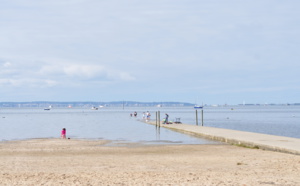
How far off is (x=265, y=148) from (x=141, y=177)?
1187 centimetres

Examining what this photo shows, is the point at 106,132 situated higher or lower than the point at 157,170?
lower

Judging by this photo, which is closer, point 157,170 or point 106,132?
point 157,170

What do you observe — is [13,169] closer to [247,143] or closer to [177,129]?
[247,143]

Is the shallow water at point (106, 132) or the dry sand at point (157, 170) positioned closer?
the dry sand at point (157, 170)

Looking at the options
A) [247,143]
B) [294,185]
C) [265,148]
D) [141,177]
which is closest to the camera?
[294,185]

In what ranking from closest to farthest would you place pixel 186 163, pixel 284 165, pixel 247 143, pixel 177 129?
pixel 284 165, pixel 186 163, pixel 247 143, pixel 177 129

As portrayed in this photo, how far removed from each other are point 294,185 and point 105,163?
905cm

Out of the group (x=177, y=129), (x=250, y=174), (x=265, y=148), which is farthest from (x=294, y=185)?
(x=177, y=129)

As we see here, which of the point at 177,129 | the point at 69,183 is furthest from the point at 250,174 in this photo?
the point at 177,129

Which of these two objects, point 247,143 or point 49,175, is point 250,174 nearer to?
point 49,175

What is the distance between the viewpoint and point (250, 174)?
1551 centimetres

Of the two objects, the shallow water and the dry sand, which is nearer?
the dry sand

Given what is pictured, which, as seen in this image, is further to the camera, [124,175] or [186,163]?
[186,163]

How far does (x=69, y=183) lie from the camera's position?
13.8 metres
